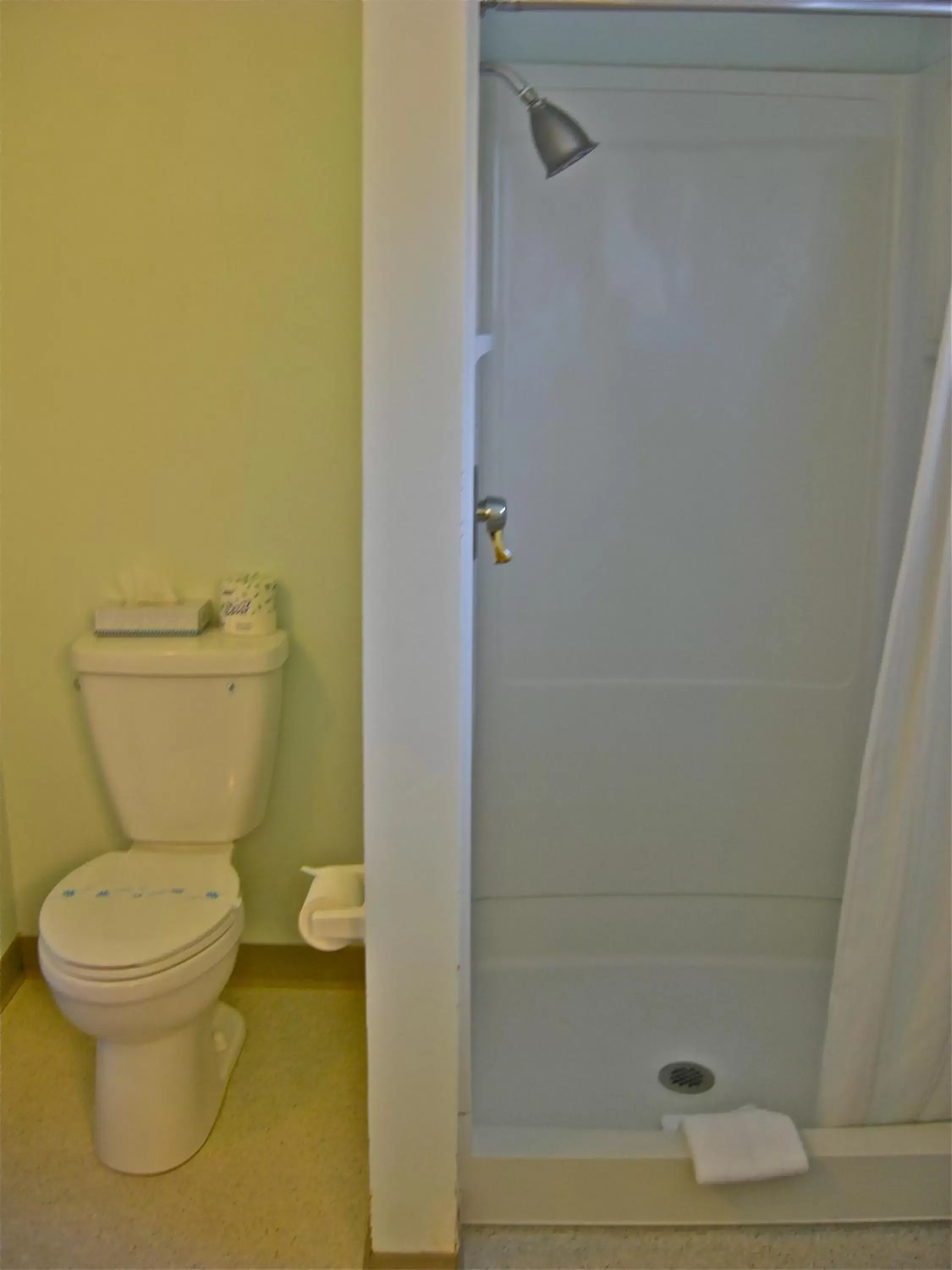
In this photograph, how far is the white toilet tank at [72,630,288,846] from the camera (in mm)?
1926

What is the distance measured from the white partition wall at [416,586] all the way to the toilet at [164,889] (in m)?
0.44

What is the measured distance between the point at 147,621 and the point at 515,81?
1.16m

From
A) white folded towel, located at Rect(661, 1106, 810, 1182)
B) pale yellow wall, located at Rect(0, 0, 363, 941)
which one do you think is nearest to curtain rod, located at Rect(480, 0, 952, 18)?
pale yellow wall, located at Rect(0, 0, 363, 941)

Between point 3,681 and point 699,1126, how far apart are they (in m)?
1.57

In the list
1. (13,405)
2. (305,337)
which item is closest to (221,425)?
(305,337)

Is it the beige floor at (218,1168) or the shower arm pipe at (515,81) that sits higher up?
the shower arm pipe at (515,81)

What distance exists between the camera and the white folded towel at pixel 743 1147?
61.2 inches

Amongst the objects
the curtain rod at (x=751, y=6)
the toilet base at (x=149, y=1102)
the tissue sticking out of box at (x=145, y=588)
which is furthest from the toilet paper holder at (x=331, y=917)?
the curtain rod at (x=751, y=6)

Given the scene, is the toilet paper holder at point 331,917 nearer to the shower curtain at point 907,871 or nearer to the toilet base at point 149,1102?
the toilet base at point 149,1102

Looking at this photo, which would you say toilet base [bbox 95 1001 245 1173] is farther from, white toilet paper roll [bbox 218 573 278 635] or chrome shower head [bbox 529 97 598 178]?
chrome shower head [bbox 529 97 598 178]

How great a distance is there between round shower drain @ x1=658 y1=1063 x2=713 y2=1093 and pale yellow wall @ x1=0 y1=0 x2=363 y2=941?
80 centimetres

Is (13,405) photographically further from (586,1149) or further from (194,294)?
(586,1149)

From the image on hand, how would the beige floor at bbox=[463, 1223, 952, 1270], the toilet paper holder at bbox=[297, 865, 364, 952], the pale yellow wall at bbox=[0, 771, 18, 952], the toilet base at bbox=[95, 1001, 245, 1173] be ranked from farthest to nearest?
the pale yellow wall at bbox=[0, 771, 18, 952] < the toilet base at bbox=[95, 1001, 245, 1173] < the beige floor at bbox=[463, 1223, 952, 1270] < the toilet paper holder at bbox=[297, 865, 364, 952]

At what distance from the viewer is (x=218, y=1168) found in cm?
177
